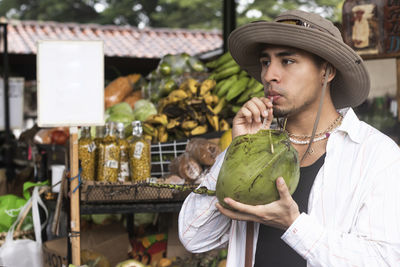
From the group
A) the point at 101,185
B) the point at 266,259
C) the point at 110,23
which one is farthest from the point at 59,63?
the point at 110,23

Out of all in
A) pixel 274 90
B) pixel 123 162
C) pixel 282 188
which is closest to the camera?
pixel 282 188

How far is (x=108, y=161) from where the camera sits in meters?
2.86

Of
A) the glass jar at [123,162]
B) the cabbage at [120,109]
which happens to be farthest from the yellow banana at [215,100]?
the glass jar at [123,162]

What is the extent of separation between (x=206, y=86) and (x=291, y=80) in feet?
6.96

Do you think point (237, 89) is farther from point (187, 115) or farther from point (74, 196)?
point (74, 196)

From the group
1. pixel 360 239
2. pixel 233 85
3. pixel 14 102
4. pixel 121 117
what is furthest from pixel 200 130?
pixel 14 102

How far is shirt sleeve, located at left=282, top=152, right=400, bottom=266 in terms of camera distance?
4.51ft

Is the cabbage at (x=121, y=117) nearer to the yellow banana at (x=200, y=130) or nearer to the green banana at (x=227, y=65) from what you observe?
the yellow banana at (x=200, y=130)

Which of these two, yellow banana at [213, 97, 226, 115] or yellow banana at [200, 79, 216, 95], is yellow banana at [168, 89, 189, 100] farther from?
yellow banana at [213, 97, 226, 115]

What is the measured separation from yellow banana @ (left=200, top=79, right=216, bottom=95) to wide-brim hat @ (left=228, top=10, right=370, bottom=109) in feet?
5.78

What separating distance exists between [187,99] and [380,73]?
1746 millimetres

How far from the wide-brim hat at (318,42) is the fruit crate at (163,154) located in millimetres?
1439

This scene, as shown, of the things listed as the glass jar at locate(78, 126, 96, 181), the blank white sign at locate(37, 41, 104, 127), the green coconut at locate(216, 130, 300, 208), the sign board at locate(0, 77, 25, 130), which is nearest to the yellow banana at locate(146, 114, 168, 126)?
the glass jar at locate(78, 126, 96, 181)

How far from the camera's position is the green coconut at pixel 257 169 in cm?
134
